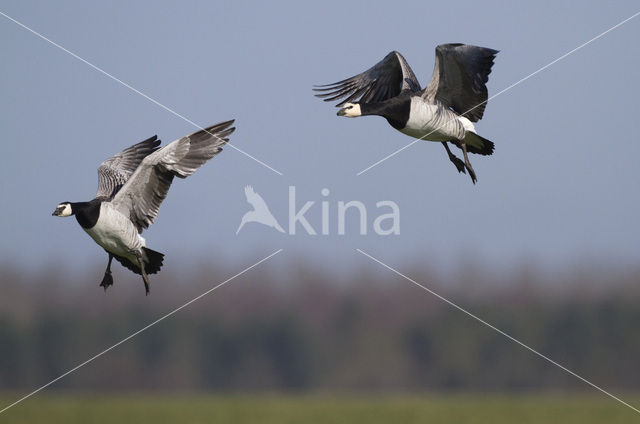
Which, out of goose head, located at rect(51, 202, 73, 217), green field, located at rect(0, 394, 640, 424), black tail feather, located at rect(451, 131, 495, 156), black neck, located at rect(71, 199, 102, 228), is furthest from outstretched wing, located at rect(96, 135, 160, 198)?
green field, located at rect(0, 394, 640, 424)

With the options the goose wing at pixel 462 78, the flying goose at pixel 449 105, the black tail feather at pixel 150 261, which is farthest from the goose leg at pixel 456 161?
the black tail feather at pixel 150 261

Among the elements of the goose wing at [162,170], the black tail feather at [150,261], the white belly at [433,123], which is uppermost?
the white belly at [433,123]

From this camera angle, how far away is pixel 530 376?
66.8 meters

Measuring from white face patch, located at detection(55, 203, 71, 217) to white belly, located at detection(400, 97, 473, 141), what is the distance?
132 inches

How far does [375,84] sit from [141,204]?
11.7 feet

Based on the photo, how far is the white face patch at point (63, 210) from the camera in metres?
10.5

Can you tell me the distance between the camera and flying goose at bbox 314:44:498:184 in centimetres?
1048

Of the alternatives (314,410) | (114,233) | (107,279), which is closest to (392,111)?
(114,233)

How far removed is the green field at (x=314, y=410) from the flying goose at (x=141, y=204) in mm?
31592

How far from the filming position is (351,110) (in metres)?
10.2

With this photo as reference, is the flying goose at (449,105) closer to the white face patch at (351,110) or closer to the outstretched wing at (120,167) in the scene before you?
the white face patch at (351,110)

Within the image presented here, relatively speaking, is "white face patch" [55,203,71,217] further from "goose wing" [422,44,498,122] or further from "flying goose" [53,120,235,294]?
"goose wing" [422,44,498,122]

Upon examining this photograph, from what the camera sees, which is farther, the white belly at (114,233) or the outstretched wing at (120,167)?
the outstretched wing at (120,167)

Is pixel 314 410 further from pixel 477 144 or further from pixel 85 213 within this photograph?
pixel 85 213
